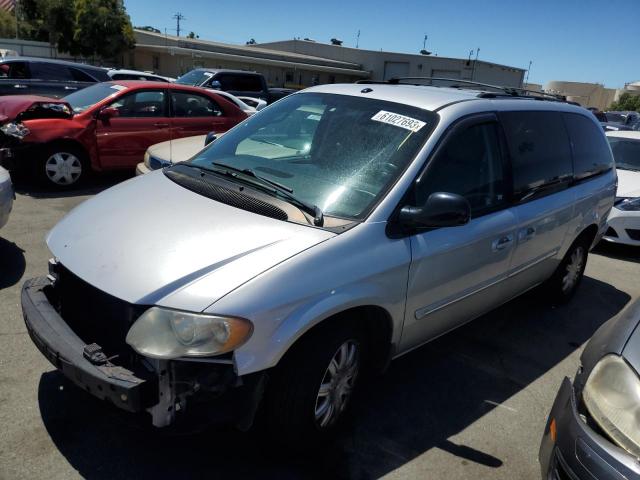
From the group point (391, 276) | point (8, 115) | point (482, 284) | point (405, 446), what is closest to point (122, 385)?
point (391, 276)

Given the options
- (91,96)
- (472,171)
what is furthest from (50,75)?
(472,171)

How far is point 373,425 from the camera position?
9.86 feet

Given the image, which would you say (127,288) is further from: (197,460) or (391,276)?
(391,276)

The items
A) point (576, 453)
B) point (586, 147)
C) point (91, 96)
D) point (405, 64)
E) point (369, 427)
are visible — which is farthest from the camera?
point (405, 64)

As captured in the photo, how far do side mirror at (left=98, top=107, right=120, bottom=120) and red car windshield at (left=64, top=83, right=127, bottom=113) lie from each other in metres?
0.29

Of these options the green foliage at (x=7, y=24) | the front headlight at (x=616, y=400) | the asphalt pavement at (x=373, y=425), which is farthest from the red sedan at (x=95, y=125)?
the green foliage at (x=7, y=24)

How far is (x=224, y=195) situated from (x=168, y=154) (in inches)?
110

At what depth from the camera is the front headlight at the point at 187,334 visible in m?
2.13

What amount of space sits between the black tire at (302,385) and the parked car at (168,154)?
10.4 ft

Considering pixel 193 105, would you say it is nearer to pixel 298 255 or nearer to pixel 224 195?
pixel 224 195

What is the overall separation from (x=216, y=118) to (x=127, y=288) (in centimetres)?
668

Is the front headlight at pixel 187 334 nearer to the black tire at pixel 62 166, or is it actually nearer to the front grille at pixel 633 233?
the black tire at pixel 62 166

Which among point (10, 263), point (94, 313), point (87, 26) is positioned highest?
point (87, 26)

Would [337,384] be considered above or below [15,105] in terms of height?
below
